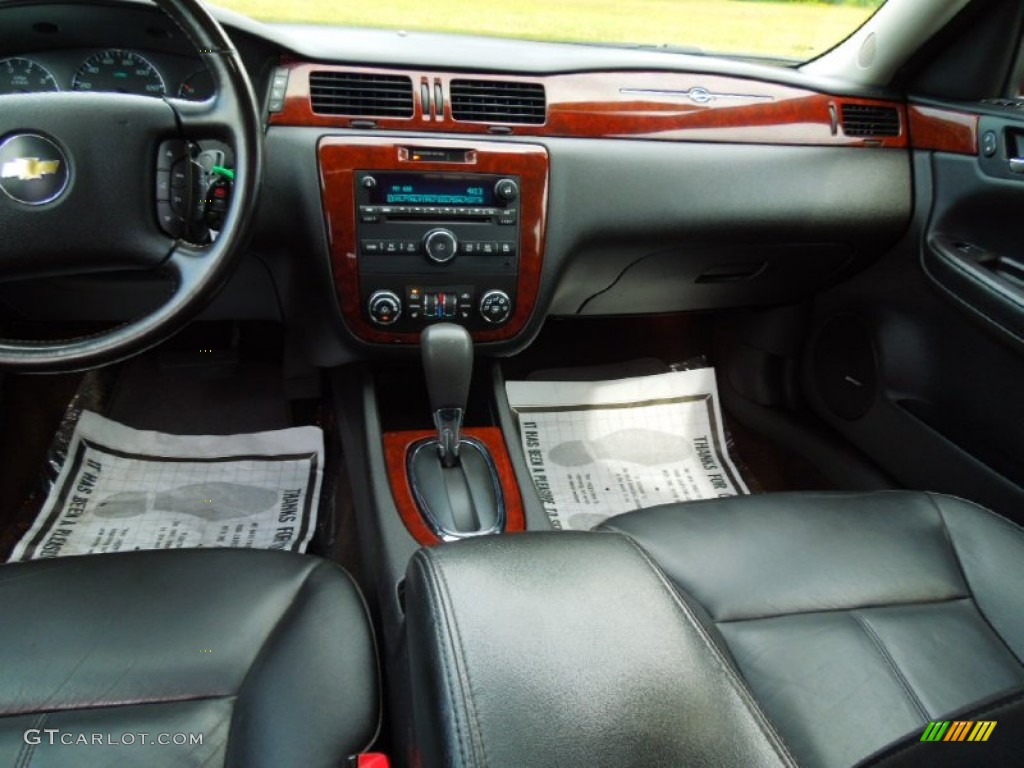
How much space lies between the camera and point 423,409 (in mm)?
1365

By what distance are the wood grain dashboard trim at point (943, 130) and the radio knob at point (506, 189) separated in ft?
2.38

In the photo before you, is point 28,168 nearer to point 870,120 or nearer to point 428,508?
point 428,508

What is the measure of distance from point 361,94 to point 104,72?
0.33 m

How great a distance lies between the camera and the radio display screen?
117cm

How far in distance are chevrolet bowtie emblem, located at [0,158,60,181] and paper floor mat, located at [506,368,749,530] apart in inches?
36.9

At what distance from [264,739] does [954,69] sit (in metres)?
1.40

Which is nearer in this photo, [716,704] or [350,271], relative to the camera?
[716,704]

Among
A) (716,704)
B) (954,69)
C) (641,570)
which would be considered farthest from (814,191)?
(716,704)

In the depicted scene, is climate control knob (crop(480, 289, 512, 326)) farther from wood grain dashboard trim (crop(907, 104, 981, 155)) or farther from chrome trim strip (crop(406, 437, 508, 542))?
wood grain dashboard trim (crop(907, 104, 981, 155))

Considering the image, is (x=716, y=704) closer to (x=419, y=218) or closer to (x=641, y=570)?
(x=641, y=570)

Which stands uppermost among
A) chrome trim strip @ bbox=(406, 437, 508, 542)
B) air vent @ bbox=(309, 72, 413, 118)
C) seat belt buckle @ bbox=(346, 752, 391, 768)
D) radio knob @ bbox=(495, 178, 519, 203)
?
air vent @ bbox=(309, 72, 413, 118)

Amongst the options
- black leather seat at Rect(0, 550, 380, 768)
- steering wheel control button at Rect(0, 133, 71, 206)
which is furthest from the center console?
black leather seat at Rect(0, 550, 380, 768)

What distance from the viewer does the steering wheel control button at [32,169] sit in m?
0.79

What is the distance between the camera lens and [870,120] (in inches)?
55.1
